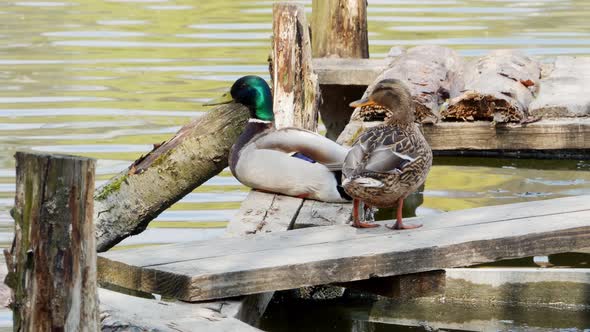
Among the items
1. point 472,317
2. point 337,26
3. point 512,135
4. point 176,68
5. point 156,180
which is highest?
point 337,26

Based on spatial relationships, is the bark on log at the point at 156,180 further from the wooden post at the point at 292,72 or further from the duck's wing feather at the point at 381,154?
the wooden post at the point at 292,72

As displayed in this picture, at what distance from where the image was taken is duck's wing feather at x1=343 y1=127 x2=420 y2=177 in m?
5.44

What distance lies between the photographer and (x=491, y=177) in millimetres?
9352

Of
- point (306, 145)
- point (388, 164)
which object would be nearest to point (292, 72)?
point (306, 145)

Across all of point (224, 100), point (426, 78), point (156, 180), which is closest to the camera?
point (156, 180)

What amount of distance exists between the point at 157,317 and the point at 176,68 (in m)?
9.85

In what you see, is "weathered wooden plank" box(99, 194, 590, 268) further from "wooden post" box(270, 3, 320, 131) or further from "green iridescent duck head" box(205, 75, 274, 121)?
"wooden post" box(270, 3, 320, 131)

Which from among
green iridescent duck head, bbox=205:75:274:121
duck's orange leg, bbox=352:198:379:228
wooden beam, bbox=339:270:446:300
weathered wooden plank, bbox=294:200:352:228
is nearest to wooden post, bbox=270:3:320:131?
green iridescent duck head, bbox=205:75:274:121

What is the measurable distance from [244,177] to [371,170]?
5.53 ft

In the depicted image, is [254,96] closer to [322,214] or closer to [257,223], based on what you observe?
[322,214]

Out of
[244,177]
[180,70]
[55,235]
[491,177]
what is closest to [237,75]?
[180,70]

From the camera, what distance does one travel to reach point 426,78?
901 centimetres

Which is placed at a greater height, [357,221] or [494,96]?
[494,96]

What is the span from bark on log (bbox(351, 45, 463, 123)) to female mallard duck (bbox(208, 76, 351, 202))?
42.9 inches
